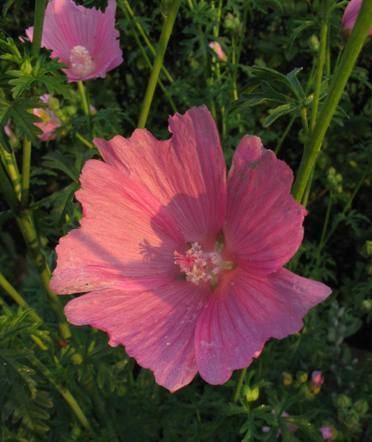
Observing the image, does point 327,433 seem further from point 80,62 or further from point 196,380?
point 80,62

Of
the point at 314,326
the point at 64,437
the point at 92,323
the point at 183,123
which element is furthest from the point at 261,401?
the point at 183,123

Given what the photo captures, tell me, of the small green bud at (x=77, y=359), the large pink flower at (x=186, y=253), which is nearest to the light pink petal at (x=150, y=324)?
the large pink flower at (x=186, y=253)

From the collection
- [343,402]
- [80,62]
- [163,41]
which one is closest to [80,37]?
[80,62]

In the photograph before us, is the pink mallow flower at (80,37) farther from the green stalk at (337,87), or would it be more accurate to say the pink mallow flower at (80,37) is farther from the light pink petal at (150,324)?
the green stalk at (337,87)

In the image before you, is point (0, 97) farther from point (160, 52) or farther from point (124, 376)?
point (124, 376)

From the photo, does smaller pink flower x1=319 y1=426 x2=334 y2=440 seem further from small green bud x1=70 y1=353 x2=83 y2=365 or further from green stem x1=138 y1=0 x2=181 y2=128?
green stem x1=138 y1=0 x2=181 y2=128

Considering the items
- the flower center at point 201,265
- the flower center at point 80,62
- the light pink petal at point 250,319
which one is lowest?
the flower center at point 201,265
